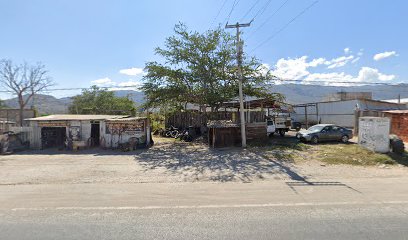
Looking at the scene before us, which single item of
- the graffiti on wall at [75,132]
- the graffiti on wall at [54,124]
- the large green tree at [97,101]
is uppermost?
the large green tree at [97,101]

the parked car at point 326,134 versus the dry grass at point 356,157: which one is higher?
the parked car at point 326,134

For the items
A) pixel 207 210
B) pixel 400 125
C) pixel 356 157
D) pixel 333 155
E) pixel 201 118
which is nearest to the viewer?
pixel 207 210

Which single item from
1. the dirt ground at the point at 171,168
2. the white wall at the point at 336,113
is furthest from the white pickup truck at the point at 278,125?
the white wall at the point at 336,113

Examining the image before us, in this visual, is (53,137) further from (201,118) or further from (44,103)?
(44,103)

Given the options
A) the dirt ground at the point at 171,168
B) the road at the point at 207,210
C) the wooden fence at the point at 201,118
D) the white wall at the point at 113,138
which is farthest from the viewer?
the wooden fence at the point at 201,118

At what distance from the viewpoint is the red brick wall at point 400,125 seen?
71.3 feet

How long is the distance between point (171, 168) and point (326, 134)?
43.6 ft

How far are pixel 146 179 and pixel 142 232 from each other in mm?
5459

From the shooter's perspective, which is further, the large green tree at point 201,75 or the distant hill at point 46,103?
the distant hill at point 46,103

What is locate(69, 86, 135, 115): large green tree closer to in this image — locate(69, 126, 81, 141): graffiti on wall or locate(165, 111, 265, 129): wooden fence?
locate(165, 111, 265, 129): wooden fence

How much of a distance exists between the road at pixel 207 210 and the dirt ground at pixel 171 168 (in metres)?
1.13

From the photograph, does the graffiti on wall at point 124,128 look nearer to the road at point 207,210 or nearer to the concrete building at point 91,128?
the concrete building at point 91,128

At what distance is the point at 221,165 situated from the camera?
44.8 feet

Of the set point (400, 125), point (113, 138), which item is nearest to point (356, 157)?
point (400, 125)
